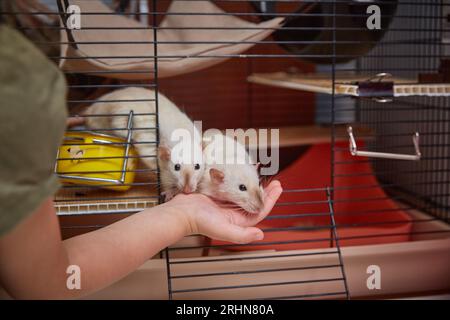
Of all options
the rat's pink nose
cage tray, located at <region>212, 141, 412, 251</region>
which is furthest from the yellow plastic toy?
cage tray, located at <region>212, 141, 412, 251</region>

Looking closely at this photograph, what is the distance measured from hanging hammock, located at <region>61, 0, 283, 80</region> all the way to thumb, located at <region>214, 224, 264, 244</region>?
402mm

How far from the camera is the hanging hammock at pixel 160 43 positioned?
114 cm

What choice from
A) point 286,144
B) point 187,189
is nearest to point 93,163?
point 187,189

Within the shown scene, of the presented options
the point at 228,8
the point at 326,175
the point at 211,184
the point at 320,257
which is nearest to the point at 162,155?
the point at 211,184

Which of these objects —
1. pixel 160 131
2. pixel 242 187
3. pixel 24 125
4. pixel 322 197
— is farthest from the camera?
pixel 322 197

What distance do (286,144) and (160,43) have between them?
68 centimetres

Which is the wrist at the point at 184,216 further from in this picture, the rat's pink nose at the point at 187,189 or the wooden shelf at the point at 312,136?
the wooden shelf at the point at 312,136

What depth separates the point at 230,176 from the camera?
104 cm

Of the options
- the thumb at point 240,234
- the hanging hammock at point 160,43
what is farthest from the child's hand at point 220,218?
the hanging hammock at point 160,43

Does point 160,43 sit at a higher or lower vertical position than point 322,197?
higher

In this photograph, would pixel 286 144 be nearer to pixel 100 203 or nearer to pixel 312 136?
pixel 312 136

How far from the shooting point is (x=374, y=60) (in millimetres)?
1781

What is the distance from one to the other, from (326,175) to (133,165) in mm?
661

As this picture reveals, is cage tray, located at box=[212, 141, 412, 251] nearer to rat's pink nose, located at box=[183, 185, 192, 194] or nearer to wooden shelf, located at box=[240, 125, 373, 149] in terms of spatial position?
wooden shelf, located at box=[240, 125, 373, 149]
